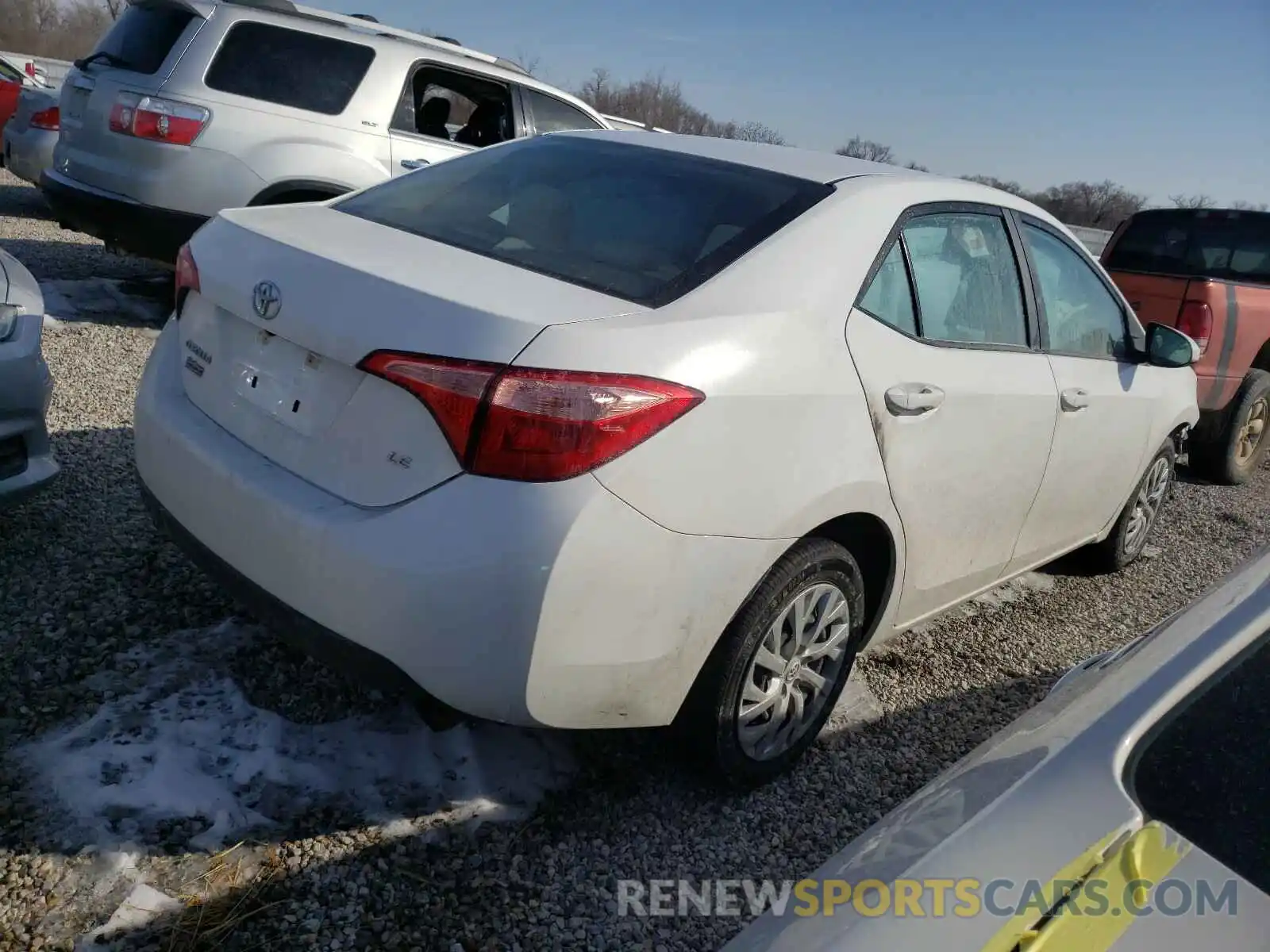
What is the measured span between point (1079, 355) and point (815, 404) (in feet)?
5.58

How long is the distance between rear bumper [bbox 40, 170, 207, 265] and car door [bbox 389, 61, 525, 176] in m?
1.31

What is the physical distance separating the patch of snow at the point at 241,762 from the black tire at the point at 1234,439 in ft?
19.7

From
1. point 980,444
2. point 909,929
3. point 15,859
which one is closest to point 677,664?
point 909,929

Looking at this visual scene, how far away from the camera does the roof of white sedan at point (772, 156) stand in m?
2.83

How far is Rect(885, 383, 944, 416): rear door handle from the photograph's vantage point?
253 centimetres

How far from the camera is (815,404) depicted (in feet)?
7.55

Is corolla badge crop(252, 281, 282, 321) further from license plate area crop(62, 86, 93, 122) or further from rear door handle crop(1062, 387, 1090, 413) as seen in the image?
license plate area crop(62, 86, 93, 122)

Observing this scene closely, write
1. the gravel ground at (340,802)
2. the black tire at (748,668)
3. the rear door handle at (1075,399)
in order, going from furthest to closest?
the rear door handle at (1075,399)
the black tire at (748,668)
the gravel ground at (340,802)

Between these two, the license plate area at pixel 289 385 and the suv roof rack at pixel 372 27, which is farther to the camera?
the suv roof rack at pixel 372 27

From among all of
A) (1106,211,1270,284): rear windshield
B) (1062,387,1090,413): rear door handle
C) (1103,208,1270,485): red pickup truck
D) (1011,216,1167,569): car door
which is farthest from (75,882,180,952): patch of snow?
(1106,211,1270,284): rear windshield

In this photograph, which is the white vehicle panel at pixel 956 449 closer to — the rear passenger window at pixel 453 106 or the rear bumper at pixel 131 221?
the rear passenger window at pixel 453 106

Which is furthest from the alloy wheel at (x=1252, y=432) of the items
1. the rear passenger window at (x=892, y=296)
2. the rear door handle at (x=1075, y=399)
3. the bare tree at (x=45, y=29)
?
the bare tree at (x=45, y=29)

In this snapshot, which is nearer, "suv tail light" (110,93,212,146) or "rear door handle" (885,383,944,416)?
Result: "rear door handle" (885,383,944,416)

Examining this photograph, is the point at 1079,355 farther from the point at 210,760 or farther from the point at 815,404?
the point at 210,760
